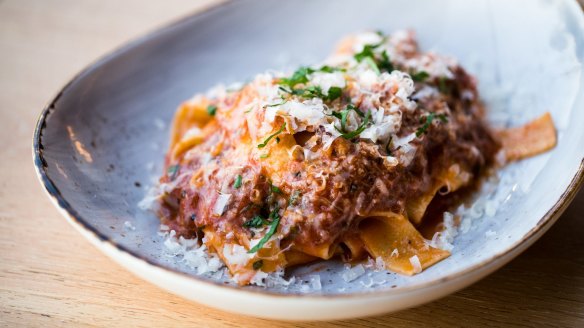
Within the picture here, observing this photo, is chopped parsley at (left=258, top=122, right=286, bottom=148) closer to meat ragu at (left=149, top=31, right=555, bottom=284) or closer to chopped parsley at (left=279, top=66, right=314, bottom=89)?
meat ragu at (left=149, top=31, right=555, bottom=284)

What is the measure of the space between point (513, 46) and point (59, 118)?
2800 millimetres

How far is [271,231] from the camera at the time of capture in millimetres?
2736

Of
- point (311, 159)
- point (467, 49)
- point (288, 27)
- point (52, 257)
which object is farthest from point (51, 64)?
point (467, 49)

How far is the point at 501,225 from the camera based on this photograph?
2932mm

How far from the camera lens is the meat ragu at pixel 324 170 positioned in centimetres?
277

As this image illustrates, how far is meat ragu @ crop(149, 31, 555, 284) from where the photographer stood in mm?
2768

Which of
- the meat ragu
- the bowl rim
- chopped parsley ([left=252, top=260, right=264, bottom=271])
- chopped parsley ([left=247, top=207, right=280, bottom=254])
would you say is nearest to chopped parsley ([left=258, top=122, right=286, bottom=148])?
the meat ragu

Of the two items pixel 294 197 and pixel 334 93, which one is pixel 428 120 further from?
pixel 294 197

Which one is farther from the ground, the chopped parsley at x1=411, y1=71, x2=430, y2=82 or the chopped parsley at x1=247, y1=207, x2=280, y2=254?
the chopped parsley at x1=411, y1=71, x2=430, y2=82

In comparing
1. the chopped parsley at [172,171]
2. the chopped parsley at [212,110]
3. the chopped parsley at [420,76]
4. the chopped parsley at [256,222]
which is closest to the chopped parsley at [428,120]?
the chopped parsley at [420,76]

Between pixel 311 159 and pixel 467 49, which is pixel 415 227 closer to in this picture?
pixel 311 159

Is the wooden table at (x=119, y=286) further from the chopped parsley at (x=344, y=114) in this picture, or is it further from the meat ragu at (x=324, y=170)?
the chopped parsley at (x=344, y=114)

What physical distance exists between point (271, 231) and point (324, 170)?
1.21ft

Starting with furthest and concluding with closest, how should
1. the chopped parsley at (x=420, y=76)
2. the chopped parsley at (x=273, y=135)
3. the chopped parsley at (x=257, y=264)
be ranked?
the chopped parsley at (x=420, y=76), the chopped parsley at (x=273, y=135), the chopped parsley at (x=257, y=264)
